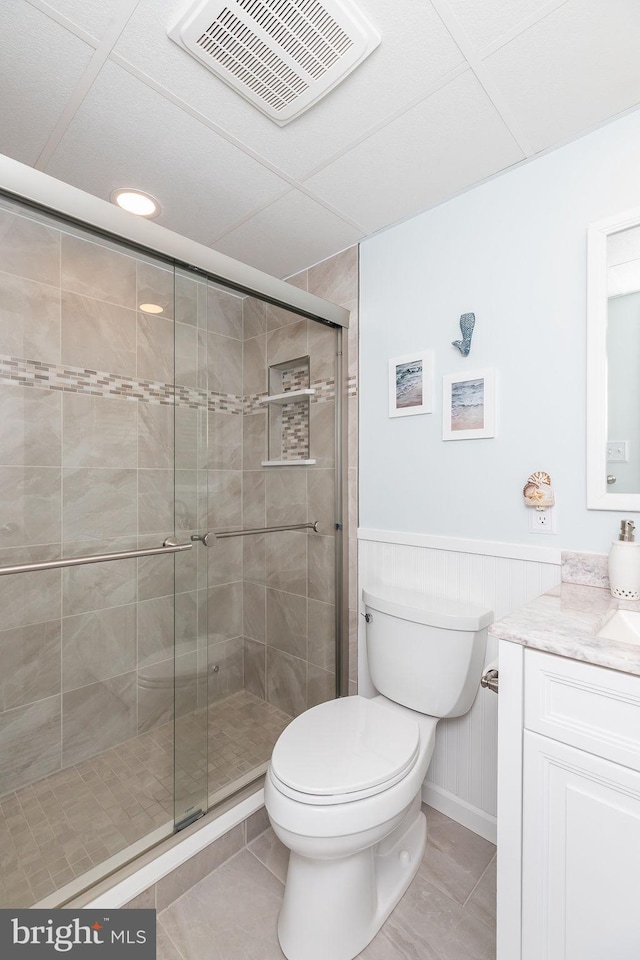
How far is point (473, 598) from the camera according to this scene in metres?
1.48

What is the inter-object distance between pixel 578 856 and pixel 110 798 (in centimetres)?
121

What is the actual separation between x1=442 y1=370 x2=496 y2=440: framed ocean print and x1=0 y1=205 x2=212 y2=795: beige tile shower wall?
32.2 inches

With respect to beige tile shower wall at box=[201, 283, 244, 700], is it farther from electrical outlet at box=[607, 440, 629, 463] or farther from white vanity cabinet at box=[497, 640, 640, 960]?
electrical outlet at box=[607, 440, 629, 463]

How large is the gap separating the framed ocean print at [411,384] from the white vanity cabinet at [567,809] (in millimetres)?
929

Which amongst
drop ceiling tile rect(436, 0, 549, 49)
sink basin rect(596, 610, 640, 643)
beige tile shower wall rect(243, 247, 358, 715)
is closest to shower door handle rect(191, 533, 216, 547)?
beige tile shower wall rect(243, 247, 358, 715)

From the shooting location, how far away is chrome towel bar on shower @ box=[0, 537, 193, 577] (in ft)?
3.64

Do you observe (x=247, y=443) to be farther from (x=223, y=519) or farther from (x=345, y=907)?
(x=345, y=907)

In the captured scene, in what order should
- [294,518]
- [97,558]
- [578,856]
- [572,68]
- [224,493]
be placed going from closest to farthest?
[578,856]
[572,68]
[97,558]
[224,493]
[294,518]

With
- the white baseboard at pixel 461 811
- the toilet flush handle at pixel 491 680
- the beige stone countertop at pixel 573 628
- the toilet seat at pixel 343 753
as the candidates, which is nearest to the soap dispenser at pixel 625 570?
the beige stone countertop at pixel 573 628

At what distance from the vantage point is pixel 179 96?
1.14 m

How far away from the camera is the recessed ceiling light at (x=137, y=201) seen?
4.91ft

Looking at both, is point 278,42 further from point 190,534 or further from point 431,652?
point 431,652

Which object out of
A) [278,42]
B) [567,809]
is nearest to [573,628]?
[567,809]

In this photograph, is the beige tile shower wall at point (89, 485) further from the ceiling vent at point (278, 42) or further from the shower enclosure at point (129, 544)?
the ceiling vent at point (278, 42)
